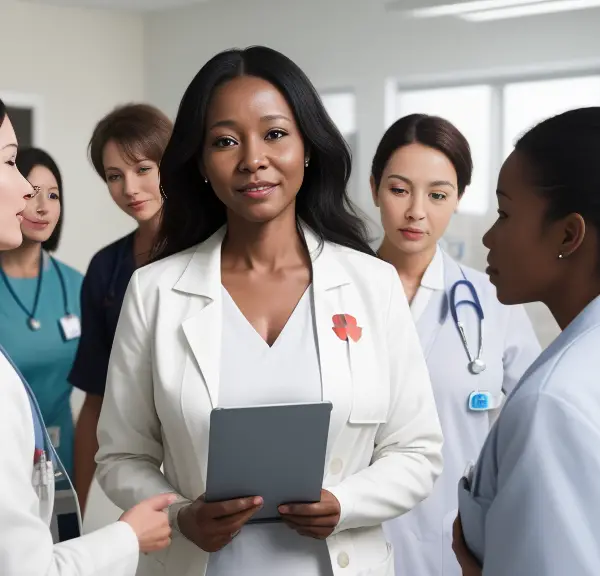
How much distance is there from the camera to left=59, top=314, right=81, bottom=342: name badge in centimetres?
318

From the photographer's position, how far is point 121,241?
2.71 meters

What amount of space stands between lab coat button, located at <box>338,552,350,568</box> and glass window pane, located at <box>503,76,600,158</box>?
12.3 ft

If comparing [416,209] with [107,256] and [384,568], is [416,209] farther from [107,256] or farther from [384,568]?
[384,568]

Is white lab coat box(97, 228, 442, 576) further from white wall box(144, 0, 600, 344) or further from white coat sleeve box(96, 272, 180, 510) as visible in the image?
white wall box(144, 0, 600, 344)

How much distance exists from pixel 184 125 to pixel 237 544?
802mm

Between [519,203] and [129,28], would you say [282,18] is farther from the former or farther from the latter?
[519,203]

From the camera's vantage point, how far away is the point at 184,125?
1849mm

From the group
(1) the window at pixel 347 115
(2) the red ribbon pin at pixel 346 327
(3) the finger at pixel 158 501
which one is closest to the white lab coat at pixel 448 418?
(2) the red ribbon pin at pixel 346 327

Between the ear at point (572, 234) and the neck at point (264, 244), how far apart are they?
0.72 metres

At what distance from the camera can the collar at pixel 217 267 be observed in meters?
1.84

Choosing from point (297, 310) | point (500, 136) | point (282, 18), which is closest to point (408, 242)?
point (297, 310)

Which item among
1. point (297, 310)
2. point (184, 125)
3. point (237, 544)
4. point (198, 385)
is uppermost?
point (184, 125)

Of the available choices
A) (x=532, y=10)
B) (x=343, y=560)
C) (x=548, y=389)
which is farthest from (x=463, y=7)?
(x=548, y=389)

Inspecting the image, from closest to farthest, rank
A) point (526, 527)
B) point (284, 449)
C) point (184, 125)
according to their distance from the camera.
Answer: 1. point (526, 527)
2. point (284, 449)
3. point (184, 125)
